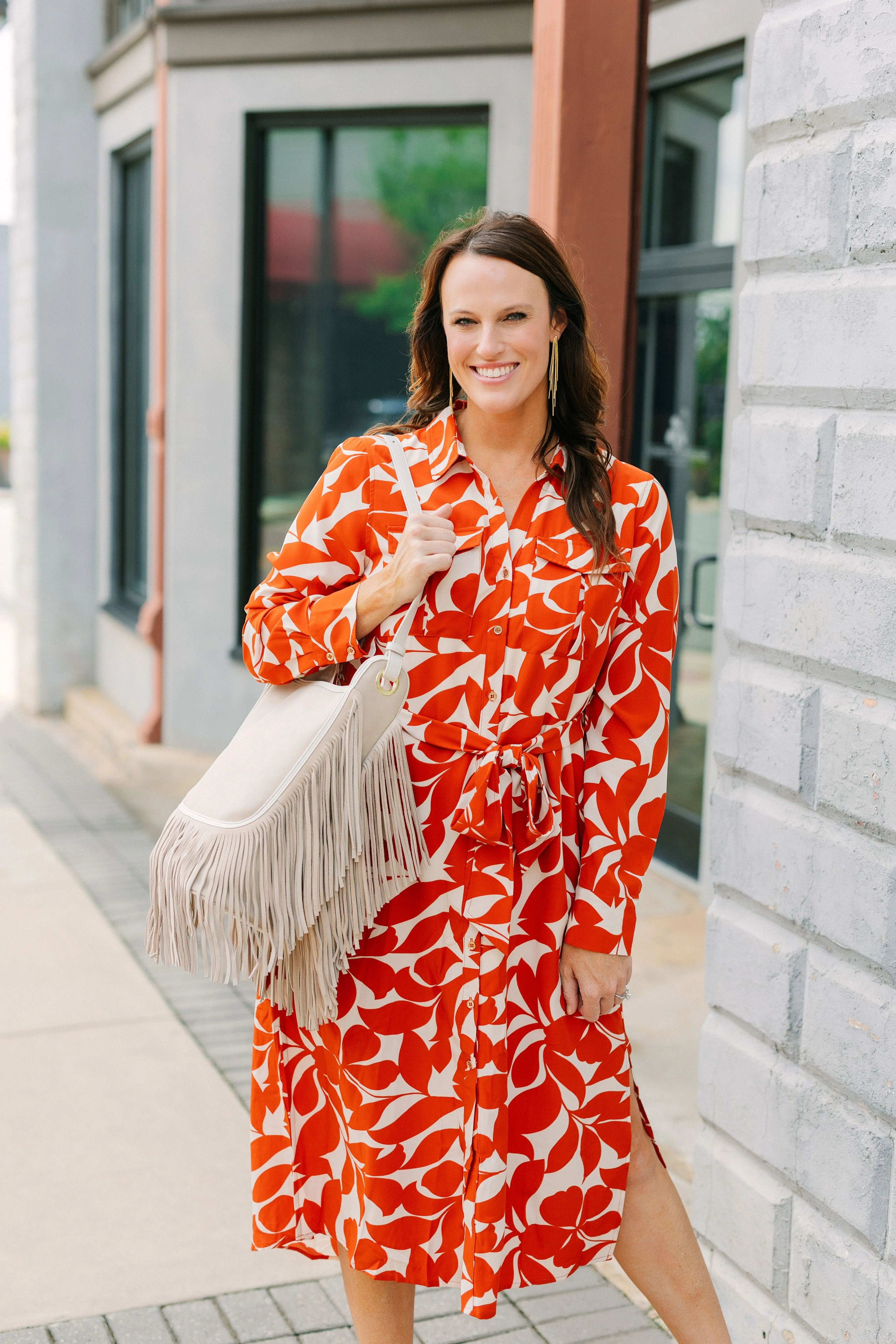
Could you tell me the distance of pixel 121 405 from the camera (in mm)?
8883

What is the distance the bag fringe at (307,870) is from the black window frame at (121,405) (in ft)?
20.8

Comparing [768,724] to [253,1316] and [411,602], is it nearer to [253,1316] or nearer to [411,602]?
[411,602]

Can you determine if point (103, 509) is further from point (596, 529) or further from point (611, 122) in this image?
point (596, 529)

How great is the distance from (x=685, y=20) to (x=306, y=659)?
4.23 m

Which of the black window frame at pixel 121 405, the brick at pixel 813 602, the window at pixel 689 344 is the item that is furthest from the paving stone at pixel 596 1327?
the black window frame at pixel 121 405

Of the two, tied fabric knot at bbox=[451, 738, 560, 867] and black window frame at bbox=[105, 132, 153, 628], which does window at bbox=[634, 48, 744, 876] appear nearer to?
black window frame at bbox=[105, 132, 153, 628]

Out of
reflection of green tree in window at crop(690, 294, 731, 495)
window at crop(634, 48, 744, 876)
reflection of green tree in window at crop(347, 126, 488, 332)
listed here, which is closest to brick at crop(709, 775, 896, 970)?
window at crop(634, 48, 744, 876)

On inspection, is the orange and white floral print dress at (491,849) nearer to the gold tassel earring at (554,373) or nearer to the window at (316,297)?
the gold tassel earring at (554,373)

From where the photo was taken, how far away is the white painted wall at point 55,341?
8.71 metres

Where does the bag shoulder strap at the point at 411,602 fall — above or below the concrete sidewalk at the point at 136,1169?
above

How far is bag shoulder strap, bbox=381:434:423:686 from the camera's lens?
218cm

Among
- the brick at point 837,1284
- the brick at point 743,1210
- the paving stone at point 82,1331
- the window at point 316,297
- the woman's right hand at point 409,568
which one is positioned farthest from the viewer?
the window at point 316,297

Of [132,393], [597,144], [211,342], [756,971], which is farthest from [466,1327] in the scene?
[132,393]

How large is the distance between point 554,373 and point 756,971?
1104 mm
